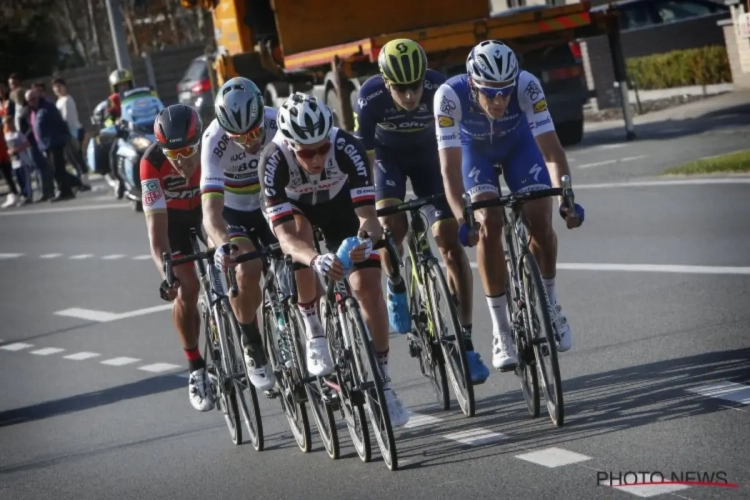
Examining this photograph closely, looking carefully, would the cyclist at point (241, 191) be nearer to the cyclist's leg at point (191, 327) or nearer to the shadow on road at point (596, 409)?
the cyclist's leg at point (191, 327)

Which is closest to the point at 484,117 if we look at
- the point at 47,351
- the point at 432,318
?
the point at 432,318

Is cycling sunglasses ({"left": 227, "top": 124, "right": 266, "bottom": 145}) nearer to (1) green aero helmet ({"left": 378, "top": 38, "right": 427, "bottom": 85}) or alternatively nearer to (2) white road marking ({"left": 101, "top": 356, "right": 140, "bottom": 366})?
(1) green aero helmet ({"left": 378, "top": 38, "right": 427, "bottom": 85})

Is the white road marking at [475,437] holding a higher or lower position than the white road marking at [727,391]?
higher

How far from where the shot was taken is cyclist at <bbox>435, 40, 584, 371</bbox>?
8.17 meters

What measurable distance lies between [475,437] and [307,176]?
1.61 metres

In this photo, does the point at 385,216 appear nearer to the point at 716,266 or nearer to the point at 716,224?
the point at 716,266

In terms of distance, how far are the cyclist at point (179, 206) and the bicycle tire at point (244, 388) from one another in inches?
12.9

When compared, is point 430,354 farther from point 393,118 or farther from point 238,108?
point 238,108

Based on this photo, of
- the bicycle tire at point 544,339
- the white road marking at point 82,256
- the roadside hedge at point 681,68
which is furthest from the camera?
the roadside hedge at point 681,68

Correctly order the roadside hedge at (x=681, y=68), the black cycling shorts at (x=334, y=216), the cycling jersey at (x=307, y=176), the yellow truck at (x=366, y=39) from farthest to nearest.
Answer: the roadside hedge at (x=681, y=68), the yellow truck at (x=366, y=39), the black cycling shorts at (x=334, y=216), the cycling jersey at (x=307, y=176)

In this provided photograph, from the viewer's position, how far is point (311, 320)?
26.7 ft

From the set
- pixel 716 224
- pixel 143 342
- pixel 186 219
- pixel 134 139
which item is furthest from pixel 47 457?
pixel 134 139

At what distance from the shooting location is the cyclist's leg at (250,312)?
28.6 ft

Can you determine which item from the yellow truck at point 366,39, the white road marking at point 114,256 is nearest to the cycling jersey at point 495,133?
the white road marking at point 114,256
